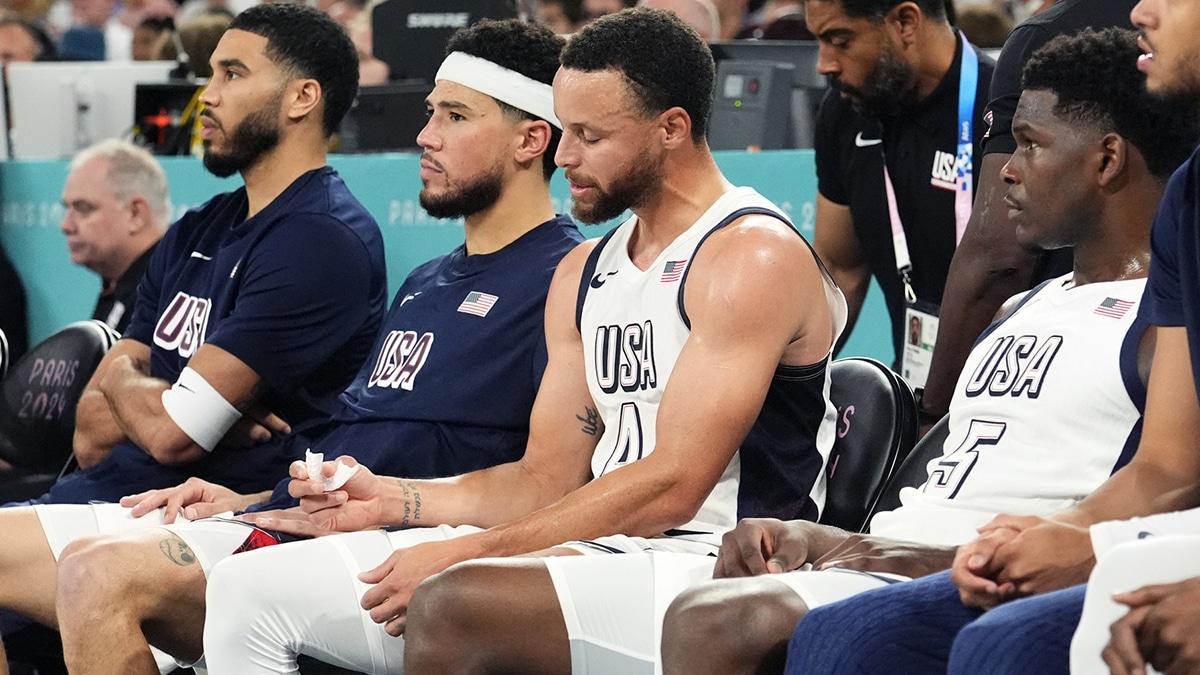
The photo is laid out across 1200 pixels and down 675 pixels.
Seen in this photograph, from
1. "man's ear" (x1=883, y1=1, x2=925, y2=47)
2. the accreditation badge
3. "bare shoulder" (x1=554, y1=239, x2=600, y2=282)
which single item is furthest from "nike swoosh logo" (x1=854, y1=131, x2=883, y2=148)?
"bare shoulder" (x1=554, y1=239, x2=600, y2=282)

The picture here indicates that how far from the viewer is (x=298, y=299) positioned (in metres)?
4.00

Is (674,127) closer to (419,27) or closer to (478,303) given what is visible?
(478,303)

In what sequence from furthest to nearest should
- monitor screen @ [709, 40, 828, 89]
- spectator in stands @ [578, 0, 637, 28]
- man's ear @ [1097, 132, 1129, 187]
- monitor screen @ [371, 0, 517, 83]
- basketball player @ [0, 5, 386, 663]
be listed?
spectator in stands @ [578, 0, 637, 28], monitor screen @ [371, 0, 517, 83], monitor screen @ [709, 40, 828, 89], basketball player @ [0, 5, 386, 663], man's ear @ [1097, 132, 1129, 187]

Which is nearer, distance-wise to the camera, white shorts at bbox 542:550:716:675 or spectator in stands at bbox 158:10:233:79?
white shorts at bbox 542:550:716:675

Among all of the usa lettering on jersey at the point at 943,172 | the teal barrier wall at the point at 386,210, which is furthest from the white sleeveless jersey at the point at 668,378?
the teal barrier wall at the point at 386,210

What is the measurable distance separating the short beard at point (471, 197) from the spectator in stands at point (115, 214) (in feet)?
8.05

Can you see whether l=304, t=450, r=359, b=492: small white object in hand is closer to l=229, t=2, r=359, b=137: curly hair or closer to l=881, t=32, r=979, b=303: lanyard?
l=229, t=2, r=359, b=137: curly hair

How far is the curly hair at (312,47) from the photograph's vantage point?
4.42 meters

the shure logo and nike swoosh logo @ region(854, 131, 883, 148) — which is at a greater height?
the shure logo

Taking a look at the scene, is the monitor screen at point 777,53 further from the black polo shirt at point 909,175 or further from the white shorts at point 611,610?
the white shorts at point 611,610

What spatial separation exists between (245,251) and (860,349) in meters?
2.03

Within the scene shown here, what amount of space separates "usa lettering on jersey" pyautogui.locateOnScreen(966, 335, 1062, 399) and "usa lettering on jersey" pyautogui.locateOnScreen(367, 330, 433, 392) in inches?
49.2

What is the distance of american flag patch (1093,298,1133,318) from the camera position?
9.46 feet

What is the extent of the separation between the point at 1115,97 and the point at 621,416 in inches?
42.2
